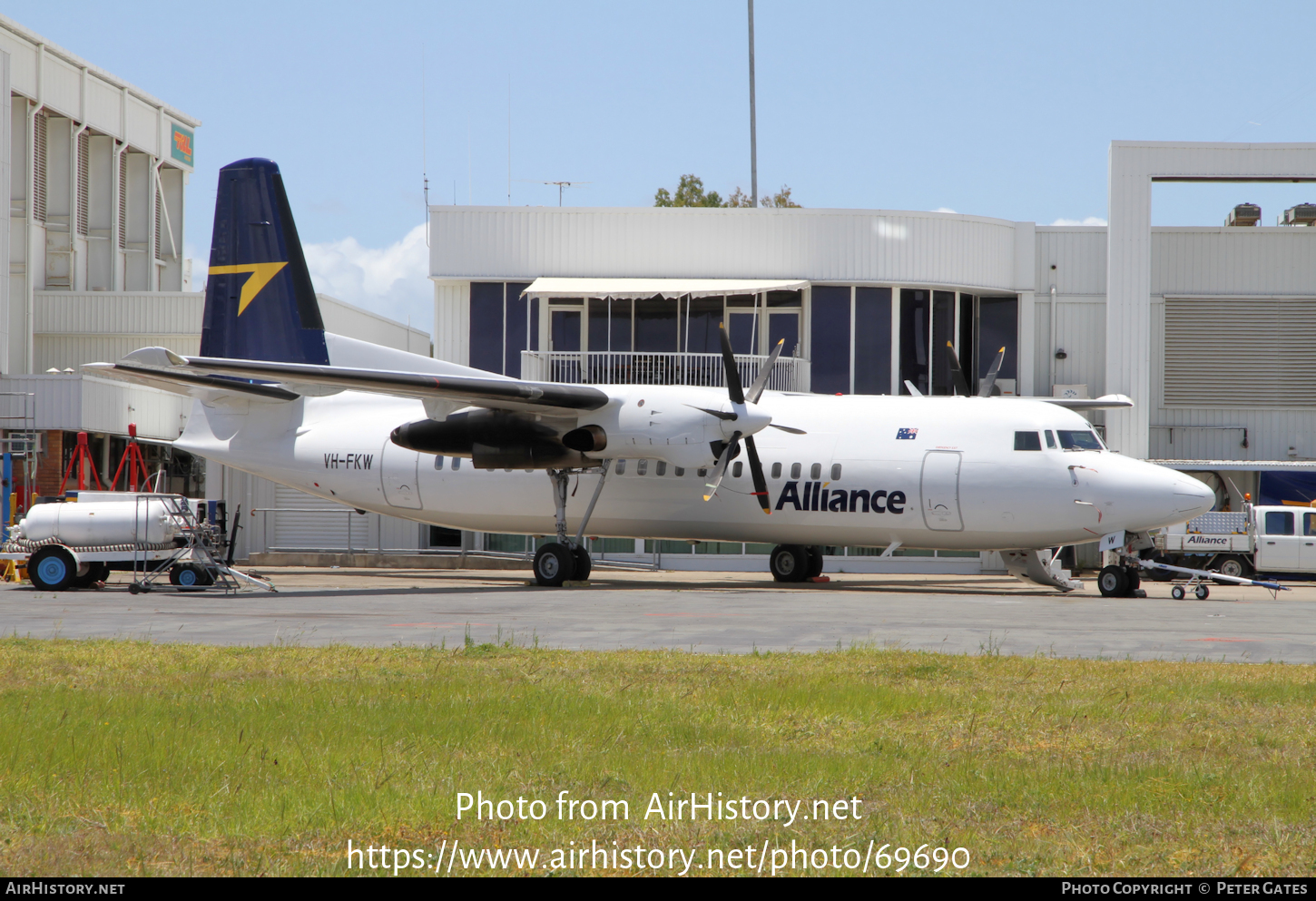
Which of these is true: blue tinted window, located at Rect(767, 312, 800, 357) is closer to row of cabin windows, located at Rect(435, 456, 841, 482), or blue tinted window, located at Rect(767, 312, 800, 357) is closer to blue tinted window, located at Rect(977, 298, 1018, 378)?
blue tinted window, located at Rect(977, 298, 1018, 378)

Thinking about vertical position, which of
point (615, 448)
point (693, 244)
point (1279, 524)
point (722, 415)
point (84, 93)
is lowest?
point (1279, 524)

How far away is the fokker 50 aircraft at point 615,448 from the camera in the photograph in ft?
64.1

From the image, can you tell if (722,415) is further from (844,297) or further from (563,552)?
(844,297)

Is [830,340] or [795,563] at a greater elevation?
[830,340]

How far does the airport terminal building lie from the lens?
30234 millimetres

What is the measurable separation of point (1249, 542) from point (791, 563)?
37.2ft

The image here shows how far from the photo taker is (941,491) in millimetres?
20031

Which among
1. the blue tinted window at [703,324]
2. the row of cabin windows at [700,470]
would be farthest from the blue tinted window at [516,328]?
the row of cabin windows at [700,470]

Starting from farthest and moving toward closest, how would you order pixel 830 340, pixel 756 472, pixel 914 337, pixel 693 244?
pixel 914 337, pixel 693 244, pixel 830 340, pixel 756 472

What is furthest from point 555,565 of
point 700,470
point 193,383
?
point 193,383

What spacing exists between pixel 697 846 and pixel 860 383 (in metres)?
25.8

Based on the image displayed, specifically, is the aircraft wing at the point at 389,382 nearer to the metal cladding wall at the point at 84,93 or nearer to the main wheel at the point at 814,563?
the main wheel at the point at 814,563

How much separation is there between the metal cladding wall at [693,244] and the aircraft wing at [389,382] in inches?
412

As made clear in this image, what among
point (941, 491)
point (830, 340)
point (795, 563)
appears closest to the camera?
point (941, 491)
